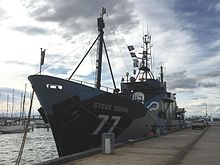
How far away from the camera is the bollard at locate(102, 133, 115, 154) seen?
52.7ft

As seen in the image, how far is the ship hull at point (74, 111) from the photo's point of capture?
780 inches

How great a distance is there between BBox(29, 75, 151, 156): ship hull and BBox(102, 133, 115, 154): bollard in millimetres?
4274

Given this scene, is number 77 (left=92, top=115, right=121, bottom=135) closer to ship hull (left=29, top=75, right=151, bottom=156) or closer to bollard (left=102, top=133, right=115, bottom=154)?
ship hull (left=29, top=75, right=151, bottom=156)

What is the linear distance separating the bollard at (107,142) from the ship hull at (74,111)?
14.0 feet

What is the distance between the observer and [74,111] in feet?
66.7

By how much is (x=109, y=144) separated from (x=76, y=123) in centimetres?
457

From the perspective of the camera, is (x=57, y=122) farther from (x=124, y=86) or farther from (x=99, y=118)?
(x=124, y=86)

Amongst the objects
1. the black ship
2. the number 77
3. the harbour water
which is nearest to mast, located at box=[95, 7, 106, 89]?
the black ship

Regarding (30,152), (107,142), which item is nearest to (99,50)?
(107,142)

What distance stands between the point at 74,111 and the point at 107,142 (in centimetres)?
459

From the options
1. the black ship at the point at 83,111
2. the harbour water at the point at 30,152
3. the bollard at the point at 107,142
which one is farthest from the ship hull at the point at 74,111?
the harbour water at the point at 30,152

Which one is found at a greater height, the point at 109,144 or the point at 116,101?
the point at 116,101

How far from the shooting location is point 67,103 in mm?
20078

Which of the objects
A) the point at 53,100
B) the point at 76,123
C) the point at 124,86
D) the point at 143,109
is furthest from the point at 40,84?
the point at 124,86
